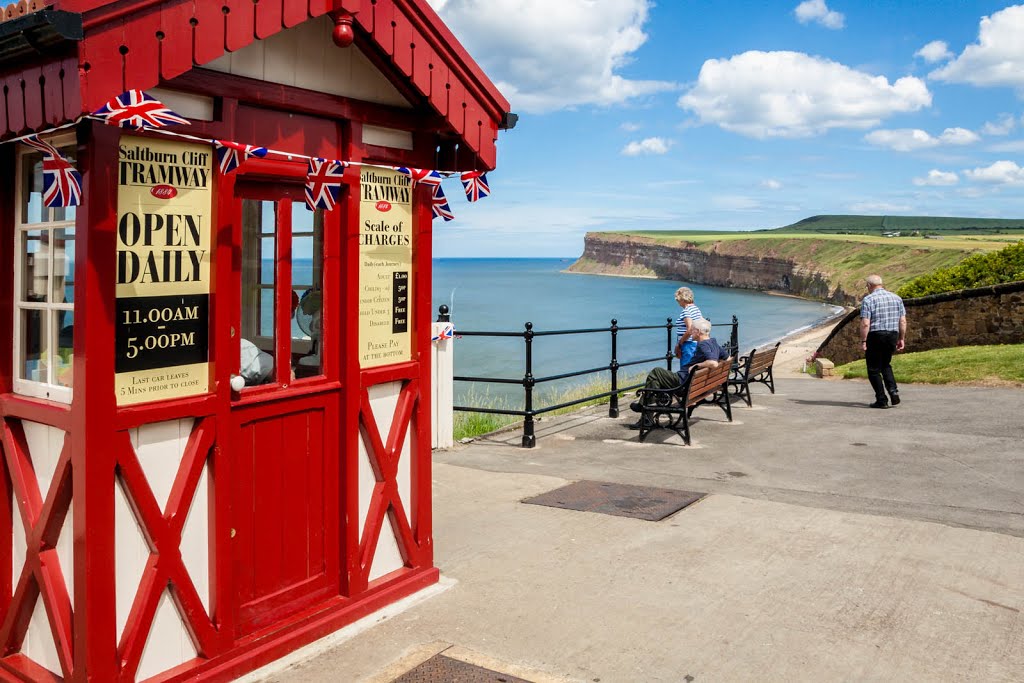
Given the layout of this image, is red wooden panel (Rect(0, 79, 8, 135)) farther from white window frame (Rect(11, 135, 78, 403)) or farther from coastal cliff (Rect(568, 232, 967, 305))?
coastal cliff (Rect(568, 232, 967, 305))

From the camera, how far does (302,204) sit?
4.49 meters

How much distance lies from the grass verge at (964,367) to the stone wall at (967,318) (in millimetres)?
593

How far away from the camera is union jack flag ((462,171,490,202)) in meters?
5.21

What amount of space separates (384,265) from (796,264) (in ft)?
454

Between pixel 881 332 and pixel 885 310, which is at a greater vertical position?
pixel 885 310

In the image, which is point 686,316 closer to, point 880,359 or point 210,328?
point 880,359

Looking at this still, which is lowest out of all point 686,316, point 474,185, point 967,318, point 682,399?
point 682,399

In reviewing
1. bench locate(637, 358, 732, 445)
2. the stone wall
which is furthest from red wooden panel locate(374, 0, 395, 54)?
the stone wall

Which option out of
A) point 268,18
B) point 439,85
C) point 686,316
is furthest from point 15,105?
point 686,316

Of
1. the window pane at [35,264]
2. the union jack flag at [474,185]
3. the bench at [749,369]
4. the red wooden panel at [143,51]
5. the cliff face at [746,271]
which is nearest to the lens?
the red wooden panel at [143,51]

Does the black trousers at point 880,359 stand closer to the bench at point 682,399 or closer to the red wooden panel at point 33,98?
the bench at point 682,399

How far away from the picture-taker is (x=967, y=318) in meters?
17.5

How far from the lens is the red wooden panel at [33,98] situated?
3389mm

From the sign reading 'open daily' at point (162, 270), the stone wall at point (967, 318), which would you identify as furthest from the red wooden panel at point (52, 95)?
the stone wall at point (967, 318)
